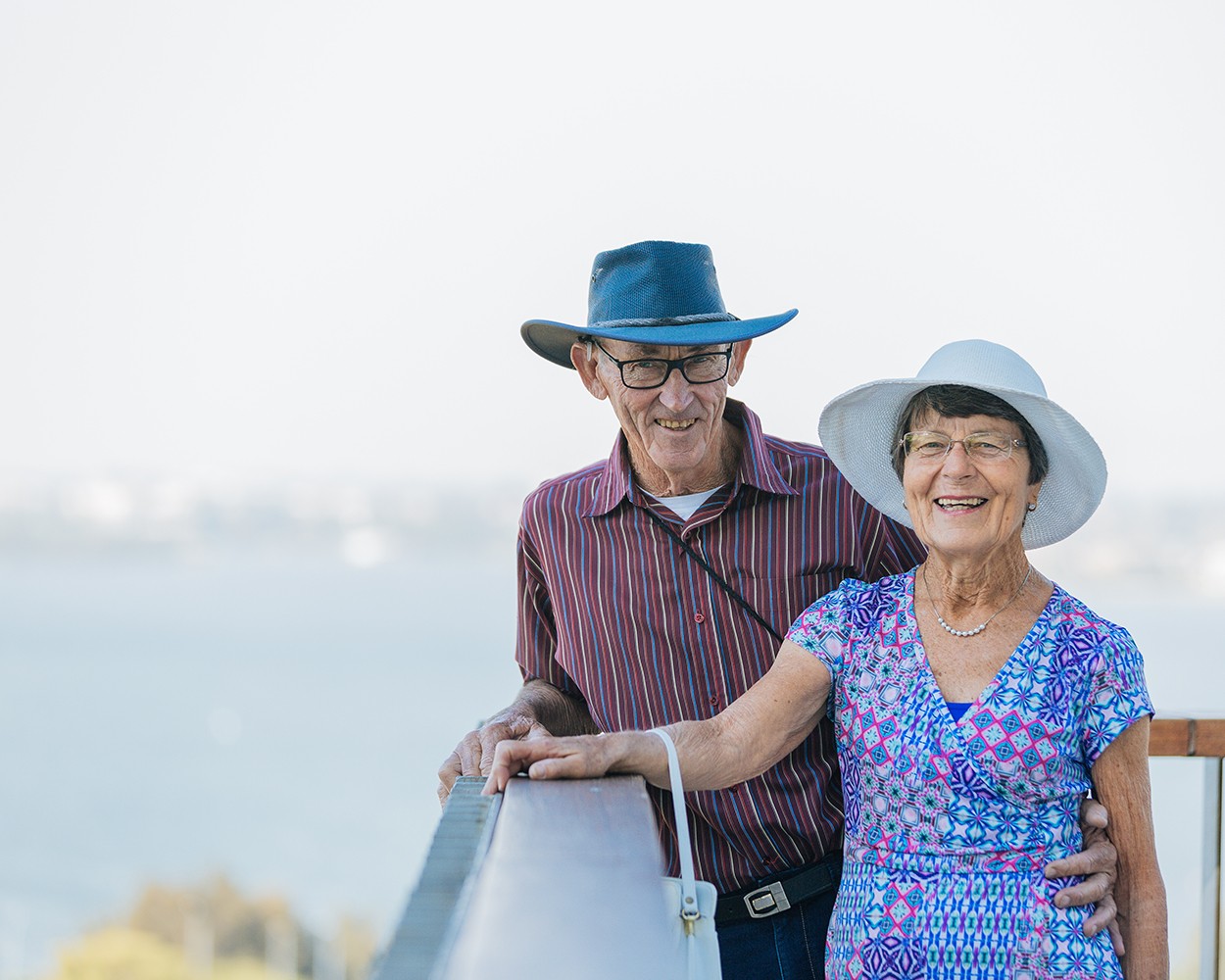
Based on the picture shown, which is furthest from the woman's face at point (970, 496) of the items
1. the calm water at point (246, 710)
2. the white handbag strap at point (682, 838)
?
the calm water at point (246, 710)

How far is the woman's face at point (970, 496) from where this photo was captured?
6.39ft

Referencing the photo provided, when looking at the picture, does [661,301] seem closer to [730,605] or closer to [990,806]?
[730,605]

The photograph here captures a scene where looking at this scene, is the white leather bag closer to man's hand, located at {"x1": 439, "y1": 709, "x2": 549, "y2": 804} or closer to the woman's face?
man's hand, located at {"x1": 439, "y1": 709, "x2": 549, "y2": 804}

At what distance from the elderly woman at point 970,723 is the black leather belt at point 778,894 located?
187 millimetres

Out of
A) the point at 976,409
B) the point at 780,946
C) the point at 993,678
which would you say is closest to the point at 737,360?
the point at 976,409

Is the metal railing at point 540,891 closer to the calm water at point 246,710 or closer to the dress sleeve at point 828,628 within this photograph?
the dress sleeve at point 828,628

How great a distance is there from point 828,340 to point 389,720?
15.2 meters

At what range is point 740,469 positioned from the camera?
2305mm

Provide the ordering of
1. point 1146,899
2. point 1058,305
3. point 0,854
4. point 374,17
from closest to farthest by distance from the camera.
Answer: point 1146,899 < point 0,854 < point 1058,305 < point 374,17

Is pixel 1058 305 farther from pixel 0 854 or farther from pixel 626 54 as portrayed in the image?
pixel 0 854

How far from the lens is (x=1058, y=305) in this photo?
38281mm

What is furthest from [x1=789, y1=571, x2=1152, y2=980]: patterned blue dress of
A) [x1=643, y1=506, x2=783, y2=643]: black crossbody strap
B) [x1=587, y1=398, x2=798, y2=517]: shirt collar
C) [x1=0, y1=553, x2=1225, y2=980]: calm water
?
[x1=0, y1=553, x2=1225, y2=980]: calm water

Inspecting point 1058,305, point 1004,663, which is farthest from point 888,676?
point 1058,305

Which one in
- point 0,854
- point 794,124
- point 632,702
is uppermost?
point 794,124
